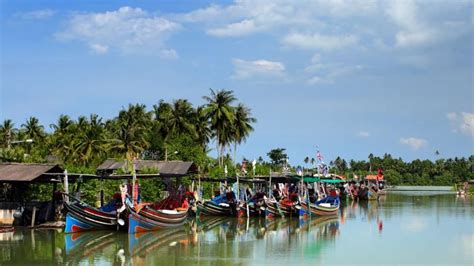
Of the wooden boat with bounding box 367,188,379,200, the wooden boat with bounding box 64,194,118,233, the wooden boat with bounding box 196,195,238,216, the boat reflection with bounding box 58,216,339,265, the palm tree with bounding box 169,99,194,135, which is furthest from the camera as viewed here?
the wooden boat with bounding box 367,188,379,200

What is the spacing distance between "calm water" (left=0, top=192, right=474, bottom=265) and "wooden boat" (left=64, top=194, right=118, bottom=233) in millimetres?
373

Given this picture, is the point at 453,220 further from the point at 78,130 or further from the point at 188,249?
the point at 78,130

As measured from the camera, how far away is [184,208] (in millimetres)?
27672

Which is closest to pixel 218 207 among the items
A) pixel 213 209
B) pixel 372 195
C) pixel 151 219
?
pixel 213 209

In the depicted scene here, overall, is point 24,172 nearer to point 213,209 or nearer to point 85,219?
point 85,219

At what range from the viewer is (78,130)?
168 ft

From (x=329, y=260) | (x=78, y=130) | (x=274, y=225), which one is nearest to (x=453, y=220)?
(x=274, y=225)

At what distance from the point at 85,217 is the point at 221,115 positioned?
99.9 ft

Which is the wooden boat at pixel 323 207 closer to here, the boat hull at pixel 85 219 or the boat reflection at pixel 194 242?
the boat reflection at pixel 194 242

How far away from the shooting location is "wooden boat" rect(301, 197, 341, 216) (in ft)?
108

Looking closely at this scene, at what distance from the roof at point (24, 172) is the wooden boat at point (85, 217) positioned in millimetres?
1604

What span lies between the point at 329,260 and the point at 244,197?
1630 centimetres

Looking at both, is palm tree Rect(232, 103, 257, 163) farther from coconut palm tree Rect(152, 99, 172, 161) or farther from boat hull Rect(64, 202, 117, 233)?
boat hull Rect(64, 202, 117, 233)

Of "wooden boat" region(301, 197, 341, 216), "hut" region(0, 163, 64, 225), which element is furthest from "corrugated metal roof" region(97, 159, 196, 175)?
"hut" region(0, 163, 64, 225)
